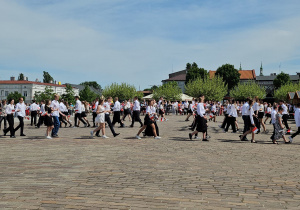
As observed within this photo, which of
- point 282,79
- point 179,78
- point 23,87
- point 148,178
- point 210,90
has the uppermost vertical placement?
point 179,78

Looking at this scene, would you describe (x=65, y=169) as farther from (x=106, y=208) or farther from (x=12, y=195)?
(x=106, y=208)

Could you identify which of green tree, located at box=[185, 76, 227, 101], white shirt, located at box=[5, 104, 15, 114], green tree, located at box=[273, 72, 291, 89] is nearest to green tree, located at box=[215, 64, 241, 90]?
green tree, located at box=[185, 76, 227, 101]

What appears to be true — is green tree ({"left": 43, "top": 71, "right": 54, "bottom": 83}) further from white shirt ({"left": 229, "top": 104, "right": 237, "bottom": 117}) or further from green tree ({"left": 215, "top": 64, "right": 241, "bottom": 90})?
white shirt ({"left": 229, "top": 104, "right": 237, "bottom": 117})

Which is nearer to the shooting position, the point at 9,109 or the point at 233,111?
the point at 9,109

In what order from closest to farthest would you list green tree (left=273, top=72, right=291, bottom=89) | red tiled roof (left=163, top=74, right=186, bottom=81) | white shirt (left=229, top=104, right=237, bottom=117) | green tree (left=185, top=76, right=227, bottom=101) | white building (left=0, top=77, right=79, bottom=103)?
white shirt (left=229, top=104, right=237, bottom=117)
green tree (left=185, top=76, right=227, bottom=101)
green tree (left=273, top=72, right=291, bottom=89)
white building (left=0, top=77, right=79, bottom=103)
red tiled roof (left=163, top=74, right=186, bottom=81)

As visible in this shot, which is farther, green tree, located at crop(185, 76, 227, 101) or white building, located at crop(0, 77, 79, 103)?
white building, located at crop(0, 77, 79, 103)

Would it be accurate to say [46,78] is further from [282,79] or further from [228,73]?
[282,79]

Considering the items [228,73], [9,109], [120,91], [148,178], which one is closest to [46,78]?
[120,91]

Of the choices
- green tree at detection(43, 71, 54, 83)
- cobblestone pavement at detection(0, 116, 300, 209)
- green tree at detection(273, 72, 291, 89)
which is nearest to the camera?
cobblestone pavement at detection(0, 116, 300, 209)

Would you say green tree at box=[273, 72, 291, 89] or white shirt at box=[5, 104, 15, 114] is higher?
green tree at box=[273, 72, 291, 89]

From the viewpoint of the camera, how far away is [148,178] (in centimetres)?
606

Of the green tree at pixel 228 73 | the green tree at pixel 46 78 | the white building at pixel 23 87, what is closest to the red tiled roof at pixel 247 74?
the green tree at pixel 228 73

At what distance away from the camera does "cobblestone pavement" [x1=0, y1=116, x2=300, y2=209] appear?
4.62 m

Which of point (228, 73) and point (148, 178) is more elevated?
point (228, 73)
